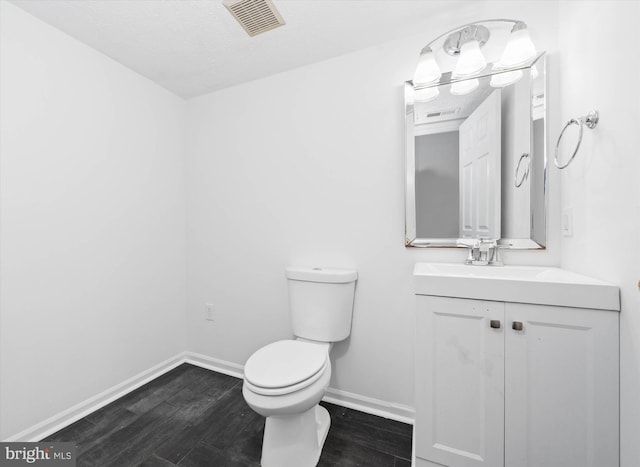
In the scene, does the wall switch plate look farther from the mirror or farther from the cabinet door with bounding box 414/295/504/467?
the cabinet door with bounding box 414/295/504/467

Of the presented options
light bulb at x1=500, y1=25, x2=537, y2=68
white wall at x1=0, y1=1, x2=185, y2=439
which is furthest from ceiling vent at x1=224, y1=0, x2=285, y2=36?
light bulb at x1=500, y1=25, x2=537, y2=68

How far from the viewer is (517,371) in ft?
3.22

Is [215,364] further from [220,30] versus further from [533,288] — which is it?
[220,30]

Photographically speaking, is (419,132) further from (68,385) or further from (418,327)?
(68,385)

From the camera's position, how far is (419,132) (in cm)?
146

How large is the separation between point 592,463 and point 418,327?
26.4 inches

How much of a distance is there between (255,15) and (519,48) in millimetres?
1243

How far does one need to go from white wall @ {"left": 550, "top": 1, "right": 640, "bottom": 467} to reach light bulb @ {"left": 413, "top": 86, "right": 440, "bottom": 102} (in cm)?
53

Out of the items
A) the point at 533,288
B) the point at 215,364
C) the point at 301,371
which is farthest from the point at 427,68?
the point at 215,364

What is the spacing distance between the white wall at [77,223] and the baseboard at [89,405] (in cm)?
3

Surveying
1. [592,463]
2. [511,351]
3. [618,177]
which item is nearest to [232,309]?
[511,351]

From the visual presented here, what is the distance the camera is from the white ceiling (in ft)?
4.26

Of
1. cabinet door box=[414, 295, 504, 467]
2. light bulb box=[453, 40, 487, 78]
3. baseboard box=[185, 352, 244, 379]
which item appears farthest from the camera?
baseboard box=[185, 352, 244, 379]

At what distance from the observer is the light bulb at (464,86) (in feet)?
4.45
